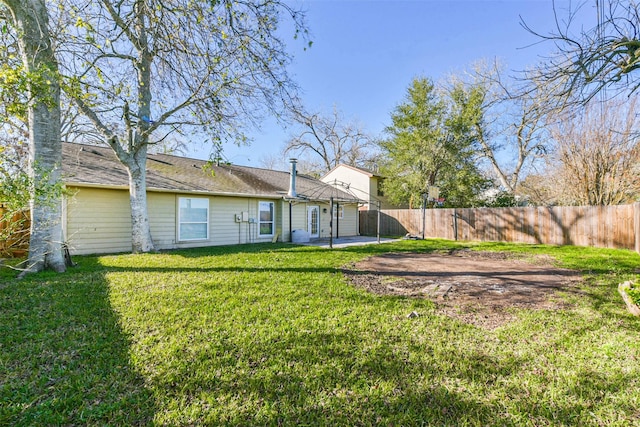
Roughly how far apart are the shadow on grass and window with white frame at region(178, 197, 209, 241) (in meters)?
5.84

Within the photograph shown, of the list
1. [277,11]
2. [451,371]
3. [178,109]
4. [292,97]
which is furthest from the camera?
[178,109]

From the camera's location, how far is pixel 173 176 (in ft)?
34.2

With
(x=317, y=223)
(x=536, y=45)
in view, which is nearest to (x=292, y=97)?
(x=536, y=45)

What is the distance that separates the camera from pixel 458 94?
17.2 meters

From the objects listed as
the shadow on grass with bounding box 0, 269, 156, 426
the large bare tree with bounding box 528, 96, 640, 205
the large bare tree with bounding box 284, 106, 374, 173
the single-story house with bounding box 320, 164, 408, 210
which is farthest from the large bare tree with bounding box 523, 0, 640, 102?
the large bare tree with bounding box 284, 106, 374, 173

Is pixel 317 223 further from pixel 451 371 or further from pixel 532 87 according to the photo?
pixel 451 371

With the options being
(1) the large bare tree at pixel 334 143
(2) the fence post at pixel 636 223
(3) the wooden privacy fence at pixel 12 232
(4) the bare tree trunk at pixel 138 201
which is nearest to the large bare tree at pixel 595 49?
(2) the fence post at pixel 636 223

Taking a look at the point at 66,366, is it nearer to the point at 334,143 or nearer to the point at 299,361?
the point at 299,361

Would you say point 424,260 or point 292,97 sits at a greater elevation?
point 292,97

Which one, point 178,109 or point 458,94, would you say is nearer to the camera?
point 178,109

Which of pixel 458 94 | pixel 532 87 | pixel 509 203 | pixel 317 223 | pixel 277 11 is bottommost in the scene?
pixel 317 223

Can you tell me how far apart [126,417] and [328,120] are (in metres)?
27.4

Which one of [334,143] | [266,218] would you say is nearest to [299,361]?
[266,218]

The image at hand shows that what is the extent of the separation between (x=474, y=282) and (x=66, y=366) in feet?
19.6
